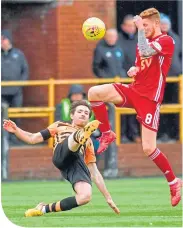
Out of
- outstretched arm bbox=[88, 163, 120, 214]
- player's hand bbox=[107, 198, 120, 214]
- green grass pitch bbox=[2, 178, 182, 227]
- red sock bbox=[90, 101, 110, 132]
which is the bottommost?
Answer: green grass pitch bbox=[2, 178, 182, 227]

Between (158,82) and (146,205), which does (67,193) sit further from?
(158,82)

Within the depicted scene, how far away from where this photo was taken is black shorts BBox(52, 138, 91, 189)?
13.7m

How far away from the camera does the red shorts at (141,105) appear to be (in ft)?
47.7

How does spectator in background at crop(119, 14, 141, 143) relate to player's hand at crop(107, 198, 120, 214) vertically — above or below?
above

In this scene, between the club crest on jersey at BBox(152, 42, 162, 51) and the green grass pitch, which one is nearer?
the green grass pitch

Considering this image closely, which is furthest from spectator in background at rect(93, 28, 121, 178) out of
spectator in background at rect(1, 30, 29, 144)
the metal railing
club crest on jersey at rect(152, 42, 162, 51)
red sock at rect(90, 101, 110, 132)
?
club crest on jersey at rect(152, 42, 162, 51)

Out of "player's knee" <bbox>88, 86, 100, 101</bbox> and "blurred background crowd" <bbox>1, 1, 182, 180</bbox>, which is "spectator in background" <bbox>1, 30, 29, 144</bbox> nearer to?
"blurred background crowd" <bbox>1, 1, 182, 180</bbox>

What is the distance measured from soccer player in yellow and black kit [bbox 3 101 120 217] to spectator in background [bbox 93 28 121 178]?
7075 millimetres

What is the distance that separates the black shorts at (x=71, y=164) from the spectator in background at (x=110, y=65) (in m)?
7.22

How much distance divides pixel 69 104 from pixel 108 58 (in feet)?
4.60

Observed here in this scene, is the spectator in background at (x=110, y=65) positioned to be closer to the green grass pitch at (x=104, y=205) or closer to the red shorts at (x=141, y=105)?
the green grass pitch at (x=104, y=205)

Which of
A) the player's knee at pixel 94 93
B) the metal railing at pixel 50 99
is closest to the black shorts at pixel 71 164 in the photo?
the player's knee at pixel 94 93

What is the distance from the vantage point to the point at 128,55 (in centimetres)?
2173

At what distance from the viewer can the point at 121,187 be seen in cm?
1872
